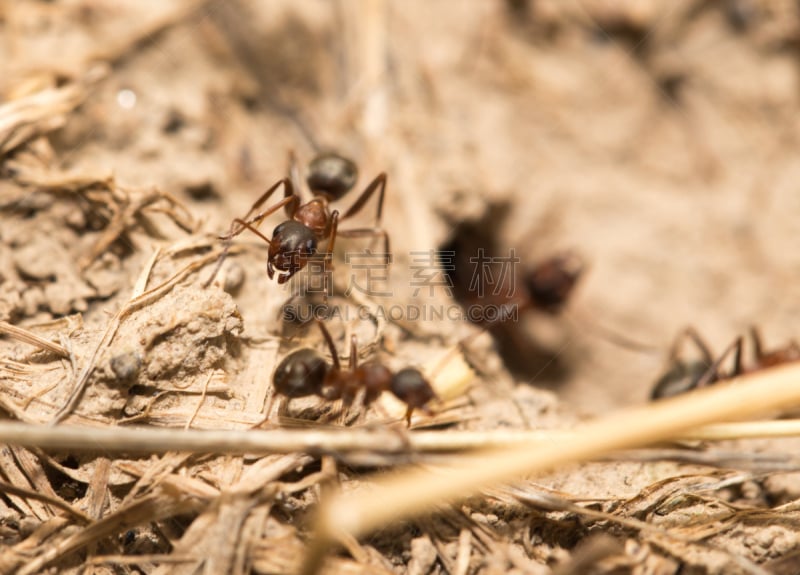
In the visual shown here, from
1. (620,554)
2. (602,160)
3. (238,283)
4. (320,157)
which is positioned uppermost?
(602,160)

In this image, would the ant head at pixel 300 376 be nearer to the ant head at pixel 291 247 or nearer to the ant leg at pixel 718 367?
the ant head at pixel 291 247

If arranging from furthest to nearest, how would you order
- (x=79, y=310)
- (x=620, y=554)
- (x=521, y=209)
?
(x=521, y=209) < (x=79, y=310) < (x=620, y=554)

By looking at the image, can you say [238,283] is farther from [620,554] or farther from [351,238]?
[620,554]

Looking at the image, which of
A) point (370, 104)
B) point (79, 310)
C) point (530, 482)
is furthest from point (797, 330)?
point (79, 310)

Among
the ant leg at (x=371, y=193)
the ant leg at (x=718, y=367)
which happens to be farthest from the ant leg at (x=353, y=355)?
the ant leg at (x=718, y=367)

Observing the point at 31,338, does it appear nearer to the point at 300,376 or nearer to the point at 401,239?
the point at 300,376
